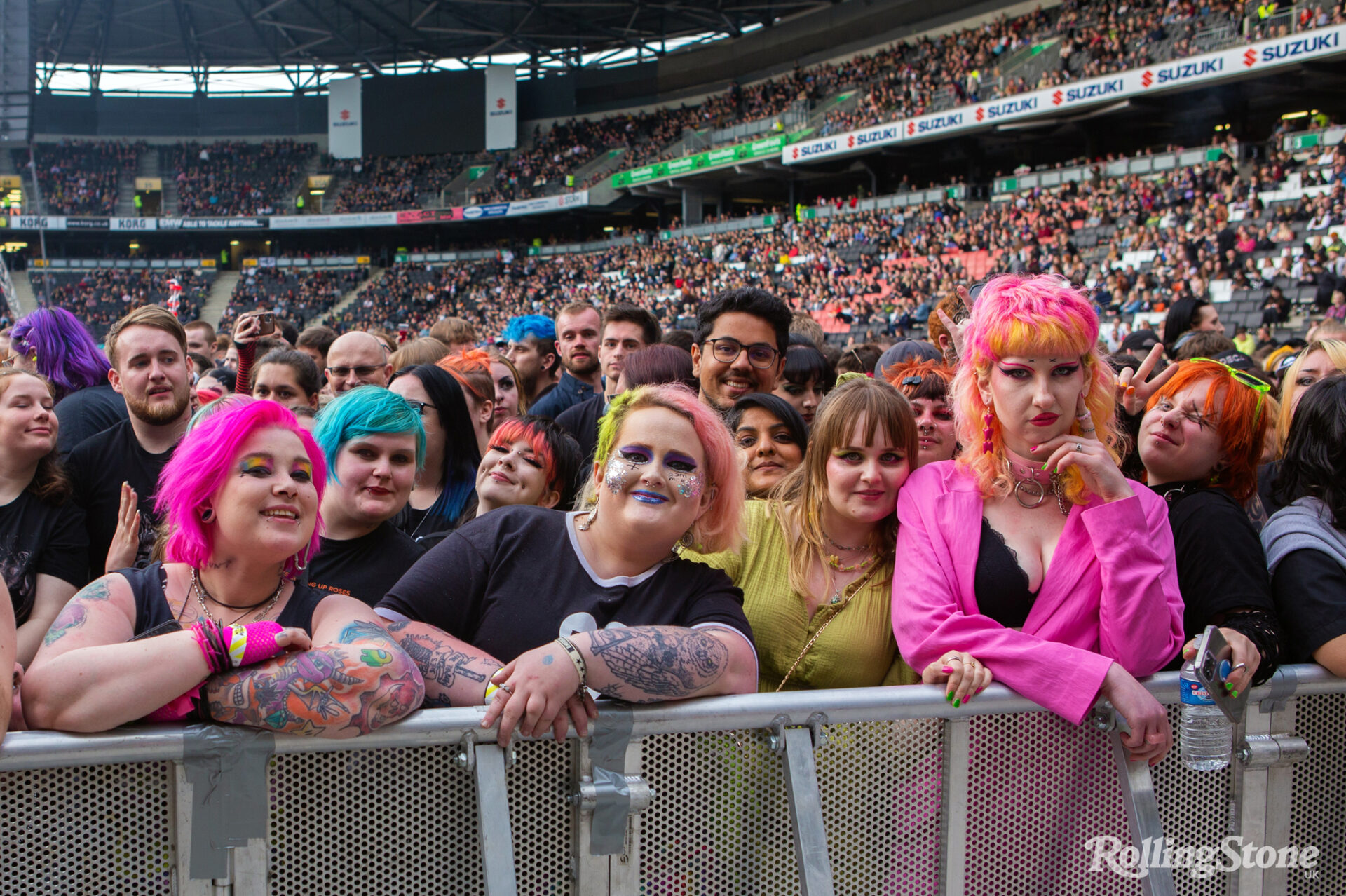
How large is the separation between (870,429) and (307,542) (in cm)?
141

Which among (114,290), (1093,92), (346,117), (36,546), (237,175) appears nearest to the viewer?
(36,546)

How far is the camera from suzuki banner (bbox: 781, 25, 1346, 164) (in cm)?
1992

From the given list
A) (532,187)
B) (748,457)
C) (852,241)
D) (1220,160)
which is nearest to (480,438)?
(748,457)

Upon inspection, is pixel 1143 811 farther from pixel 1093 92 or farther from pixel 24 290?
pixel 24 290

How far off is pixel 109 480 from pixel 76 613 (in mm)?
1637

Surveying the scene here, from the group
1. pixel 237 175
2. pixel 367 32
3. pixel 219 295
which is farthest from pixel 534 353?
pixel 237 175

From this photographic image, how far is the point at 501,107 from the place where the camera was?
4541 centimetres

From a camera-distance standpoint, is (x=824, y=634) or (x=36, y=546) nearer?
(x=824, y=634)

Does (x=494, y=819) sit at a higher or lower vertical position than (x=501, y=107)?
lower

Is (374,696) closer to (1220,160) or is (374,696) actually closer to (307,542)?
(307,542)

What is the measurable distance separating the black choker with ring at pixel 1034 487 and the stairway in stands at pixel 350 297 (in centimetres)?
4198

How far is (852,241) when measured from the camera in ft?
92.0

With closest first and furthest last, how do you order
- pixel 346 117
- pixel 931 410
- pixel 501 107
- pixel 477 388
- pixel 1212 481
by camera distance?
pixel 1212 481
pixel 931 410
pixel 477 388
pixel 501 107
pixel 346 117

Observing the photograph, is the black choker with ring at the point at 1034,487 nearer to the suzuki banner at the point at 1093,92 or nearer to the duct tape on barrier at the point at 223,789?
the duct tape on barrier at the point at 223,789
